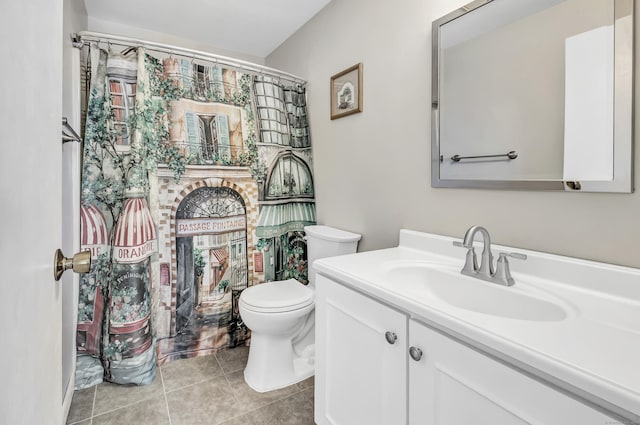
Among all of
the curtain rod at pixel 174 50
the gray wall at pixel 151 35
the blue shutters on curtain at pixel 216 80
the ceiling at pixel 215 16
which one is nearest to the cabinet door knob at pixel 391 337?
the blue shutters on curtain at pixel 216 80

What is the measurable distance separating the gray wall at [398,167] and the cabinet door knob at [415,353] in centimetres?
64

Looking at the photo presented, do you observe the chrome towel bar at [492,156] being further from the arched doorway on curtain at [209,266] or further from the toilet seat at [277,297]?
the arched doorway on curtain at [209,266]

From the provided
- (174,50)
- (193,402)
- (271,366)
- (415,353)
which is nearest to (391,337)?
(415,353)

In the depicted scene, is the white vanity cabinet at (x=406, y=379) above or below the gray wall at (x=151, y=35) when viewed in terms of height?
below

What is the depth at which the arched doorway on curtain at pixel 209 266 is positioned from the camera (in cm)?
202

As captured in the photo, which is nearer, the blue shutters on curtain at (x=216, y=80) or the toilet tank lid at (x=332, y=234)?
the toilet tank lid at (x=332, y=234)

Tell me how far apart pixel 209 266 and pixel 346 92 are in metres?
1.44

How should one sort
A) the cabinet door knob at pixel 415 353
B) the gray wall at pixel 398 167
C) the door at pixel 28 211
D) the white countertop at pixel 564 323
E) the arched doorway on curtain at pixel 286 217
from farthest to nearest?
the arched doorway on curtain at pixel 286 217
the gray wall at pixel 398 167
the cabinet door knob at pixel 415 353
the white countertop at pixel 564 323
the door at pixel 28 211

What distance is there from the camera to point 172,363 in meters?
2.00

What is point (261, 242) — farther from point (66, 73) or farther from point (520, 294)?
point (520, 294)

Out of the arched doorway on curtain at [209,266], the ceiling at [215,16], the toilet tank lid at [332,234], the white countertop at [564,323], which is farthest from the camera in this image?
the ceiling at [215,16]

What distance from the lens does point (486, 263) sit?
1.16 metres

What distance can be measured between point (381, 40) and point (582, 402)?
69.3 inches

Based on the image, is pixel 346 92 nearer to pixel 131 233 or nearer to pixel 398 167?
pixel 398 167
